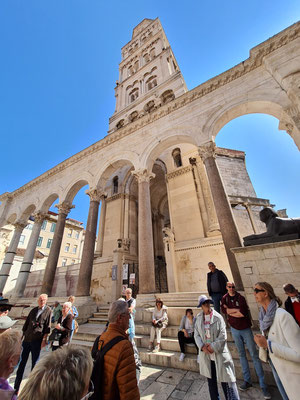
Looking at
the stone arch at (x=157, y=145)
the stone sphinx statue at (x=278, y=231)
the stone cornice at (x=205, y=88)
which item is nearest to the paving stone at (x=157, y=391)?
the stone sphinx statue at (x=278, y=231)

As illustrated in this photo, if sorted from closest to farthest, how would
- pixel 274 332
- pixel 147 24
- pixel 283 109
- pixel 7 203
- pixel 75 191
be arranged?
pixel 274 332
pixel 283 109
pixel 75 191
pixel 7 203
pixel 147 24

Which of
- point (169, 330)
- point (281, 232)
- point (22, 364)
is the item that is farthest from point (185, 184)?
point (22, 364)

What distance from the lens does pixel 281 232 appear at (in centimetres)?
416

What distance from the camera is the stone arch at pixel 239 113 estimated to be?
6.93 metres

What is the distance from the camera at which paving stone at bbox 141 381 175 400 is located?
273 centimetres

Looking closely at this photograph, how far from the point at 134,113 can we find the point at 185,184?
9.65 meters

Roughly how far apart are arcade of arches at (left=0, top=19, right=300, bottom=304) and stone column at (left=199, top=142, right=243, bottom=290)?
0.10 feet

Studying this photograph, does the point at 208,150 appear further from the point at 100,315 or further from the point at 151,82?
the point at 151,82

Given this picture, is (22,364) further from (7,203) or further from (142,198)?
(7,203)

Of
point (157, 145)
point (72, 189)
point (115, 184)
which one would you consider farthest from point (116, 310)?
point (115, 184)

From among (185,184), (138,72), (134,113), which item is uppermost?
(138,72)

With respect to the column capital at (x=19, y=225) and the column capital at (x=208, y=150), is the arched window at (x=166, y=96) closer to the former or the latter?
the column capital at (x=208, y=150)

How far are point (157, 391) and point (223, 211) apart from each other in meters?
4.89

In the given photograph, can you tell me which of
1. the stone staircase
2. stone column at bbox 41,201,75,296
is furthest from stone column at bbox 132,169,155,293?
stone column at bbox 41,201,75,296
